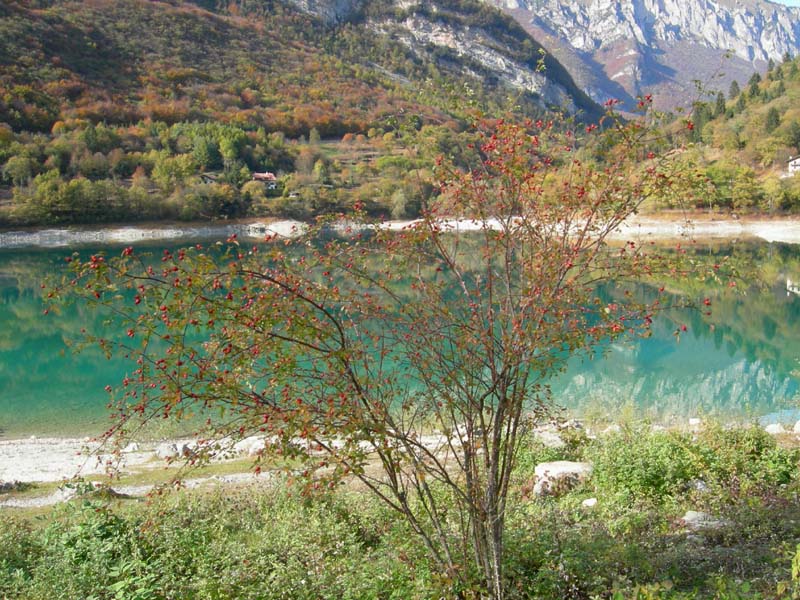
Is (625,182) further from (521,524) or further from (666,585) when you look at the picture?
(521,524)

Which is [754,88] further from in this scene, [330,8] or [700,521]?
[330,8]

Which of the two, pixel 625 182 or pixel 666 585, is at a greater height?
pixel 625 182

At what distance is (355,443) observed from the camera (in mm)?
3076

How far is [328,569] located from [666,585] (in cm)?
236

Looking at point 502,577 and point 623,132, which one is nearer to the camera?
point 623,132

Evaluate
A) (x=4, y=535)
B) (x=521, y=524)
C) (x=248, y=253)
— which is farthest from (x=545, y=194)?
(x=4, y=535)

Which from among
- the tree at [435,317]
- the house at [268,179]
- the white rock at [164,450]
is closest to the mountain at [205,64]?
the house at [268,179]

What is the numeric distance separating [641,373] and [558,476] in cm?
1330

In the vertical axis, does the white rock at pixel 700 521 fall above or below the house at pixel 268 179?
above

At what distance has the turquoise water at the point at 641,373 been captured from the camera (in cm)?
1524

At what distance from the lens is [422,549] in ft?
14.4

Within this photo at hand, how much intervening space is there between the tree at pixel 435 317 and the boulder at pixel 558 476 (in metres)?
2.68

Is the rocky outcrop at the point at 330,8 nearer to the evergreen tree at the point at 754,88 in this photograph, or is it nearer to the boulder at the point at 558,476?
the evergreen tree at the point at 754,88

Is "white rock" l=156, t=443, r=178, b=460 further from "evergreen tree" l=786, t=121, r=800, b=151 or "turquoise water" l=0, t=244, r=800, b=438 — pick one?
"evergreen tree" l=786, t=121, r=800, b=151
